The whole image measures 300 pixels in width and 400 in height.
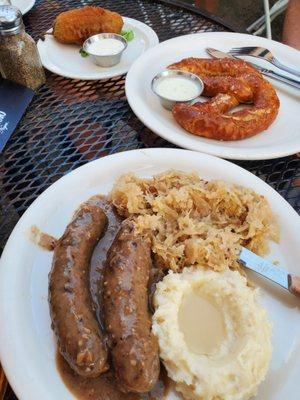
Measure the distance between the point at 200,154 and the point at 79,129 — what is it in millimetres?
900

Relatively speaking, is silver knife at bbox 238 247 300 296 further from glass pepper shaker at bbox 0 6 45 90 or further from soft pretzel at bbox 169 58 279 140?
glass pepper shaker at bbox 0 6 45 90

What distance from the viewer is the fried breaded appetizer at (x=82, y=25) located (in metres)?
3.46

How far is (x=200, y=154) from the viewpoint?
2488 mm

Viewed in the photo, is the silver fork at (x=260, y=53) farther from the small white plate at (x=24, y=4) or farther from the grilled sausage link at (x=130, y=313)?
the grilled sausage link at (x=130, y=313)

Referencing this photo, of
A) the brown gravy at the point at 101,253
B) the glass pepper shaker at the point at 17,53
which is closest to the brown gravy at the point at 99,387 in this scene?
the brown gravy at the point at 101,253

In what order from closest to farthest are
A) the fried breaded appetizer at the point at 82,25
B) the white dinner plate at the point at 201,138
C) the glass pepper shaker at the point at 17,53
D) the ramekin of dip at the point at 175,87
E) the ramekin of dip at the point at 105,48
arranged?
1. the white dinner plate at the point at 201,138
2. the glass pepper shaker at the point at 17,53
3. the ramekin of dip at the point at 175,87
4. the ramekin of dip at the point at 105,48
5. the fried breaded appetizer at the point at 82,25

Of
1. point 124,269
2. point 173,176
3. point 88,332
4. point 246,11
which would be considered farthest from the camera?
point 246,11

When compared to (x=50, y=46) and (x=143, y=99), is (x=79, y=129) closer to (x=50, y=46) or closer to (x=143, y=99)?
(x=143, y=99)

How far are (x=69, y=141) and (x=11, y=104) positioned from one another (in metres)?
0.51

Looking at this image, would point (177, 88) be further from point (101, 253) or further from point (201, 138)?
point (101, 253)

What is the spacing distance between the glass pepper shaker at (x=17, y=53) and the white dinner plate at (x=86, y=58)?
229 mm

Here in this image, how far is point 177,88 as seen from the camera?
3.02m

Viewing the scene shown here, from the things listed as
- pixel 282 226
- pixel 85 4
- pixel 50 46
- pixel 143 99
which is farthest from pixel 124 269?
pixel 85 4

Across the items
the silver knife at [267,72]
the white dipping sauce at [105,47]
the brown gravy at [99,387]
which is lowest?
the brown gravy at [99,387]
